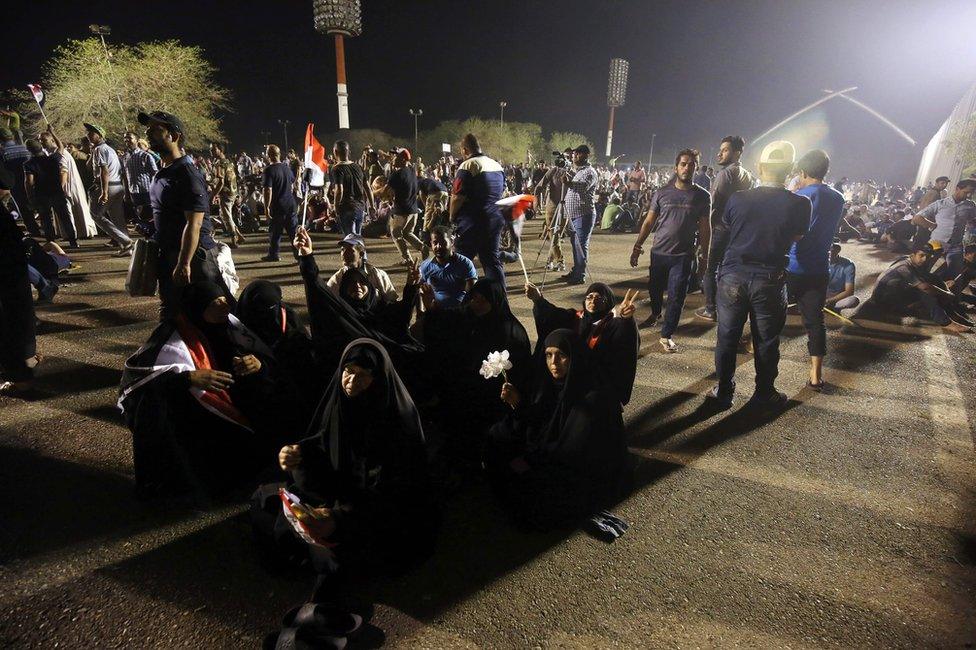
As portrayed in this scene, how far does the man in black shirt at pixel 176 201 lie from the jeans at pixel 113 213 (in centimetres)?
640

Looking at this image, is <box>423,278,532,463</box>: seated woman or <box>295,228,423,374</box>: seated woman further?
<box>295,228,423,374</box>: seated woman

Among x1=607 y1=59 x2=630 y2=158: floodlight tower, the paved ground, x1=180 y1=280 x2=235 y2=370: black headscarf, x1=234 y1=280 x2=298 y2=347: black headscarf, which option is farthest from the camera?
x1=607 y1=59 x2=630 y2=158: floodlight tower

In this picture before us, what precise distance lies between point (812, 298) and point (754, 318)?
825 millimetres

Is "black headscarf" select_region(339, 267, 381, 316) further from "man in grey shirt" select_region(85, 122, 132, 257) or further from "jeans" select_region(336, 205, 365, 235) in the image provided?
"man in grey shirt" select_region(85, 122, 132, 257)

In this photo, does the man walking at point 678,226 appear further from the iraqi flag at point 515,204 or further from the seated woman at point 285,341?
the seated woman at point 285,341

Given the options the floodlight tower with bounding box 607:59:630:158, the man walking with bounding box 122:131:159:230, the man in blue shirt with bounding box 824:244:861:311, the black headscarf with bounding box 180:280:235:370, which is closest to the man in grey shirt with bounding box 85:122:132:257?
the man walking with bounding box 122:131:159:230

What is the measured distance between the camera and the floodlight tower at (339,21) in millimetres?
50094

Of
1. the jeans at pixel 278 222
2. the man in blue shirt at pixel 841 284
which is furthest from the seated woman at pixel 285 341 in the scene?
the man in blue shirt at pixel 841 284

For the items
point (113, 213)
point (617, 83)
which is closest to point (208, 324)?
point (113, 213)

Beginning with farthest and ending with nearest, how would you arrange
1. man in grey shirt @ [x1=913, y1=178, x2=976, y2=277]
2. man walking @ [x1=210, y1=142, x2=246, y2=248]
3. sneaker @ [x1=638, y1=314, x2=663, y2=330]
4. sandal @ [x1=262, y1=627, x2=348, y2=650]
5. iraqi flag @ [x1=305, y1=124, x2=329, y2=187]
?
man walking @ [x1=210, y1=142, x2=246, y2=248] < man in grey shirt @ [x1=913, y1=178, x2=976, y2=277] < iraqi flag @ [x1=305, y1=124, x2=329, y2=187] < sneaker @ [x1=638, y1=314, x2=663, y2=330] < sandal @ [x1=262, y1=627, x2=348, y2=650]

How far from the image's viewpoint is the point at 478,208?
5.43 metres

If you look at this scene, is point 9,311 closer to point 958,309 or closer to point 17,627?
point 17,627

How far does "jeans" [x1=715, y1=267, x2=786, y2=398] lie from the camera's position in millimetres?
3775

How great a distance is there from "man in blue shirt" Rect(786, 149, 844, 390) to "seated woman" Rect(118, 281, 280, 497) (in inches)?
170
